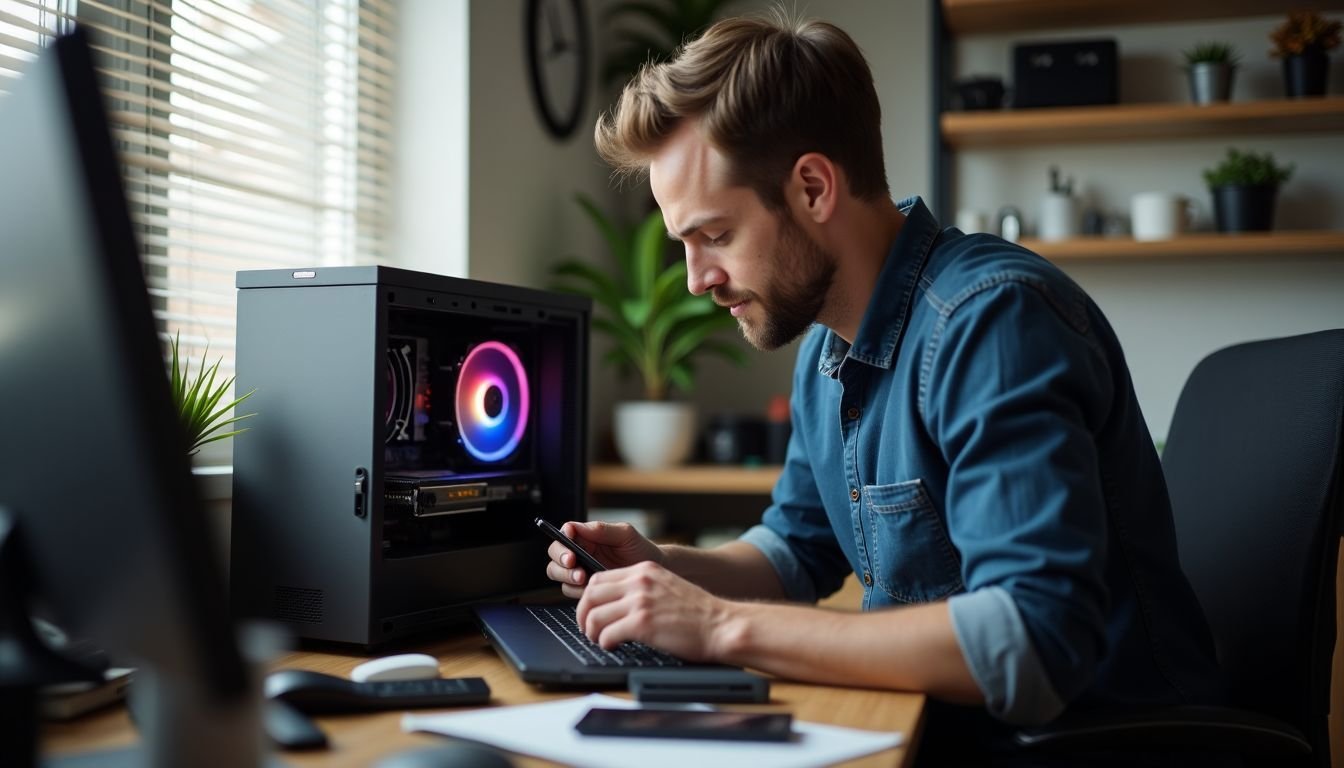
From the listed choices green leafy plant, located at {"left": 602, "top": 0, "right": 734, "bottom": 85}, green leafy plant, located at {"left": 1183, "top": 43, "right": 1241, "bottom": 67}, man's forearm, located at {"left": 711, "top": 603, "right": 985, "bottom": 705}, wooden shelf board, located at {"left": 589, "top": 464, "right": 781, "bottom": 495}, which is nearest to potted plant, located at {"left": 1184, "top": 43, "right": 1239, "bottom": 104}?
green leafy plant, located at {"left": 1183, "top": 43, "right": 1241, "bottom": 67}

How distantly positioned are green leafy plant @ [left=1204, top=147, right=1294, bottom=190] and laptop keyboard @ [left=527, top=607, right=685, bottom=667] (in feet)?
7.01

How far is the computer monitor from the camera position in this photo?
0.53 metres

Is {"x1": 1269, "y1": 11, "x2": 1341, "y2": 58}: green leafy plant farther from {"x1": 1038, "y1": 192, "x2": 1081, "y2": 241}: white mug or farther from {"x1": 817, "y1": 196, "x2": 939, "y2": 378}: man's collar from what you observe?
{"x1": 817, "y1": 196, "x2": 939, "y2": 378}: man's collar

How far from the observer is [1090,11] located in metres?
2.77

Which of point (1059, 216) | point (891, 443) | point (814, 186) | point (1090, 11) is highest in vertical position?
point (1090, 11)

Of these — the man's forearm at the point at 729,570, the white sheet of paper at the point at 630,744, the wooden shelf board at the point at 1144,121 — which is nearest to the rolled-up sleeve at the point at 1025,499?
the white sheet of paper at the point at 630,744

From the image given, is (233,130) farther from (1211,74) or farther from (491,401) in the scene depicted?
(1211,74)

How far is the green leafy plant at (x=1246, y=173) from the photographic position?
8.49ft

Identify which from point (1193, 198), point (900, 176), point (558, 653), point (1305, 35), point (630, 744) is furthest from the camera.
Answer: point (900, 176)

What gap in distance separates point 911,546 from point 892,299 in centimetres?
26

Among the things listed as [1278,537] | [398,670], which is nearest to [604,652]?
[398,670]

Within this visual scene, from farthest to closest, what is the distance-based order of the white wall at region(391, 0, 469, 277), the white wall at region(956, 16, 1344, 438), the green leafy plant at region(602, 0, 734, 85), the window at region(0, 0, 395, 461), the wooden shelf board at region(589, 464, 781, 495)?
the green leafy plant at region(602, 0, 734, 85), the white wall at region(956, 16, 1344, 438), the wooden shelf board at region(589, 464, 781, 495), the white wall at region(391, 0, 469, 277), the window at region(0, 0, 395, 461)

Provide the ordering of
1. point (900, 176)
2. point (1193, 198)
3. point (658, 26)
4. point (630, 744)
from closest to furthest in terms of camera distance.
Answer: point (630, 744), point (1193, 198), point (900, 176), point (658, 26)

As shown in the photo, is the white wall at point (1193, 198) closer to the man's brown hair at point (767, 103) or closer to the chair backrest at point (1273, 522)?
the chair backrest at point (1273, 522)
